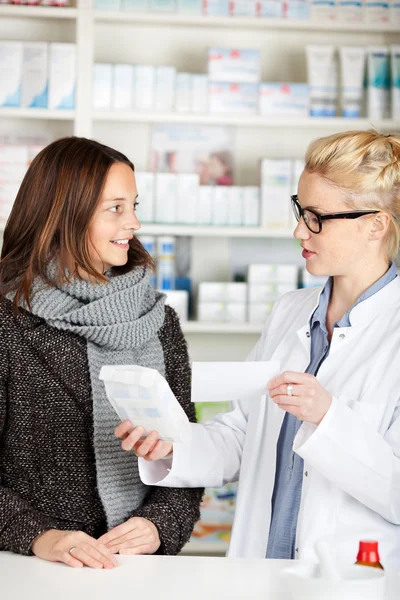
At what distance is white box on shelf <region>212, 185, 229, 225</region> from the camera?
145 inches

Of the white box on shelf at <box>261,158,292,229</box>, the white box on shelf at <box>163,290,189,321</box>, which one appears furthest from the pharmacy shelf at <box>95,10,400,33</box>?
the white box on shelf at <box>163,290,189,321</box>

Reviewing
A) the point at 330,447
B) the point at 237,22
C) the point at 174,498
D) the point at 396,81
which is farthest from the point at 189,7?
the point at 330,447

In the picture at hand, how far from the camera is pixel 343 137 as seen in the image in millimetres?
1804

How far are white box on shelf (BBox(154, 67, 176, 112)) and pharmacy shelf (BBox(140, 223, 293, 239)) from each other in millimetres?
524

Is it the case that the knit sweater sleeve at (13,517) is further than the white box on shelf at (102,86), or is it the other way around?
the white box on shelf at (102,86)

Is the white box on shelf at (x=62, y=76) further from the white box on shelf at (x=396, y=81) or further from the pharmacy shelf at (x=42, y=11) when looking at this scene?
the white box on shelf at (x=396, y=81)

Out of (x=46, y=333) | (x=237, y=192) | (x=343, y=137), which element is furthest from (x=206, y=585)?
(x=237, y=192)

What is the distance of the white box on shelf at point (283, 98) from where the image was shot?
3688 millimetres

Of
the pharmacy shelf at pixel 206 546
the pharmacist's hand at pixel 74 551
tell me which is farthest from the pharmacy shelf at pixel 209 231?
the pharmacist's hand at pixel 74 551

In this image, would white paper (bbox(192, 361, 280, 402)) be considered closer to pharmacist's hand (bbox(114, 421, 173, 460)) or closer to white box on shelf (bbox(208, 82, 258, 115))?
pharmacist's hand (bbox(114, 421, 173, 460))

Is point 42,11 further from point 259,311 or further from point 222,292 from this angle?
point 259,311

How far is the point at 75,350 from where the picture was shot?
1.87 metres

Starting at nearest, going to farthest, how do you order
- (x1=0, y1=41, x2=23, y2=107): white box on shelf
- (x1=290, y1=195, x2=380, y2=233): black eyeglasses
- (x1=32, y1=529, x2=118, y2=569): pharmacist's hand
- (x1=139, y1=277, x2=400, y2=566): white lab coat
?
(x1=32, y1=529, x2=118, y2=569): pharmacist's hand
(x1=139, y1=277, x2=400, y2=566): white lab coat
(x1=290, y1=195, x2=380, y2=233): black eyeglasses
(x1=0, y1=41, x2=23, y2=107): white box on shelf

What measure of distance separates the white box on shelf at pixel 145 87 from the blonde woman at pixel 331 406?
1.93m
